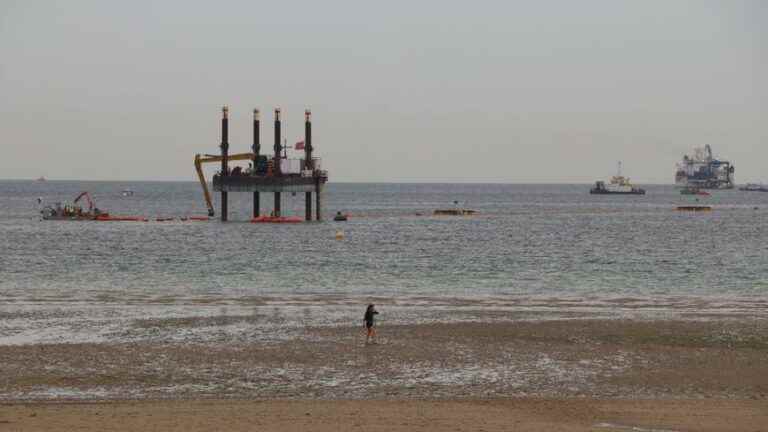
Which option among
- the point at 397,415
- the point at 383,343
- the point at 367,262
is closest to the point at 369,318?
the point at 383,343

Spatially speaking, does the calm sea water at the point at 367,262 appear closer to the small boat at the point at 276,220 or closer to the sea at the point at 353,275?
the sea at the point at 353,275

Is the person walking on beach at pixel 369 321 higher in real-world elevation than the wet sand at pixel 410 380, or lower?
higher

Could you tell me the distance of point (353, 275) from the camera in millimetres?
57594

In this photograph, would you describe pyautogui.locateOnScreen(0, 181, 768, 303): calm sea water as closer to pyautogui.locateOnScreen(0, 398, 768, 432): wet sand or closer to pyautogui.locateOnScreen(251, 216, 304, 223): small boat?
pyautogui.locateOnScreen(251, 216, 304, 223): small boat

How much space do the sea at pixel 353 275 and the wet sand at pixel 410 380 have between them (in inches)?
149

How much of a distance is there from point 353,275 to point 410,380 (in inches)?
1226

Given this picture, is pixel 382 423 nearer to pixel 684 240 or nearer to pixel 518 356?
pixel 518 356

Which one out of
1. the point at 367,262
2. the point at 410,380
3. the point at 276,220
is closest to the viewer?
the point at 410,380

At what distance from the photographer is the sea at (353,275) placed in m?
40.5

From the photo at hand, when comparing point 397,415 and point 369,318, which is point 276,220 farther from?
point 397,415

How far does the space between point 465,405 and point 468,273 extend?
35.5 meters

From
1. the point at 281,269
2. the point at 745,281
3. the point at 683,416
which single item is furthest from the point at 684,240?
the point at 683,416

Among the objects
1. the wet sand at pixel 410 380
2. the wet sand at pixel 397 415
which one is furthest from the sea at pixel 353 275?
the wet sand at pixel 397 415

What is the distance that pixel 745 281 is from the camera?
55.1 metres
